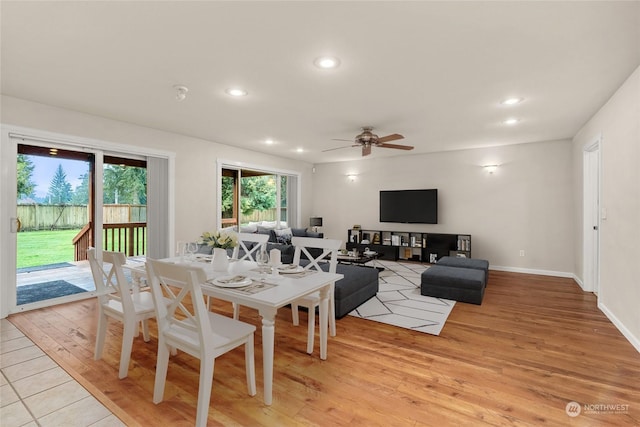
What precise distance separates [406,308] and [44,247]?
4672 mm

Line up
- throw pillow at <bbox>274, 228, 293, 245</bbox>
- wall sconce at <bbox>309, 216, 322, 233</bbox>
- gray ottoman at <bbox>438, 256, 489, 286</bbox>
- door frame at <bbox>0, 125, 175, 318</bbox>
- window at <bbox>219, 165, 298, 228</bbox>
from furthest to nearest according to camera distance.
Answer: wall sconce at <bbox>309, 216, 322, 233</bbox> < throw pillow at <bbox>274, 228, 293, 245</bbox> < window at <bbox>219, 165, 298, 228</bbox> < gray ottoman at <bbox>438, 256, 489, 286</bbox> < door frame at <bbox>0, 125, 175, 318</bbox>

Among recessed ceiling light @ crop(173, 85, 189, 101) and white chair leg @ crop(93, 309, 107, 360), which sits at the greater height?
recessed ceiling light @ crop(173, 85, 189, 101)

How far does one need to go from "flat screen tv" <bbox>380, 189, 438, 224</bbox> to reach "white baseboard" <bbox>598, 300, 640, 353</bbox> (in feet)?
10.9

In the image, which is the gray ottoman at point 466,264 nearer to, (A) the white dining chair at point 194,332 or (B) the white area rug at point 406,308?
(B) the white area rug at point 406,308

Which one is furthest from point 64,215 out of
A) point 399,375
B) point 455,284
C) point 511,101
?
point 511,101

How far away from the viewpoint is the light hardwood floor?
1818 millimetres

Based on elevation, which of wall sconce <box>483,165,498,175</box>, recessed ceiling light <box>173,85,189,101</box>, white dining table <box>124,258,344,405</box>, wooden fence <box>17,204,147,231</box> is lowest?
white dining table <box>124,258,344,405</box>

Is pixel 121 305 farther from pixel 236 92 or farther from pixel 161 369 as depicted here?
pixel 236 92

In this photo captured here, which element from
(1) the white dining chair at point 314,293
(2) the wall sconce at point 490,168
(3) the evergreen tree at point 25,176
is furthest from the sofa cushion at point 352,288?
(2) the wall sconce at point 490,168

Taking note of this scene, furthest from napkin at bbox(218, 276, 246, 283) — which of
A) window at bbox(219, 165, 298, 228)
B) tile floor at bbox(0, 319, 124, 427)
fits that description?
window at bbox(219, 165, 298, 228)

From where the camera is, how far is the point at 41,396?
79.0 inches

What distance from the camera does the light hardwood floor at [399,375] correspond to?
5.97ft

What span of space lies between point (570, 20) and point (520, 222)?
15.4ft

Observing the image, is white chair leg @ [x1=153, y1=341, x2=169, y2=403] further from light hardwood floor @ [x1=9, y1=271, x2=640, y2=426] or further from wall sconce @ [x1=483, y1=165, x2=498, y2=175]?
wall sconce @ [x1=483, y1=165, x2=498, y2=175]
